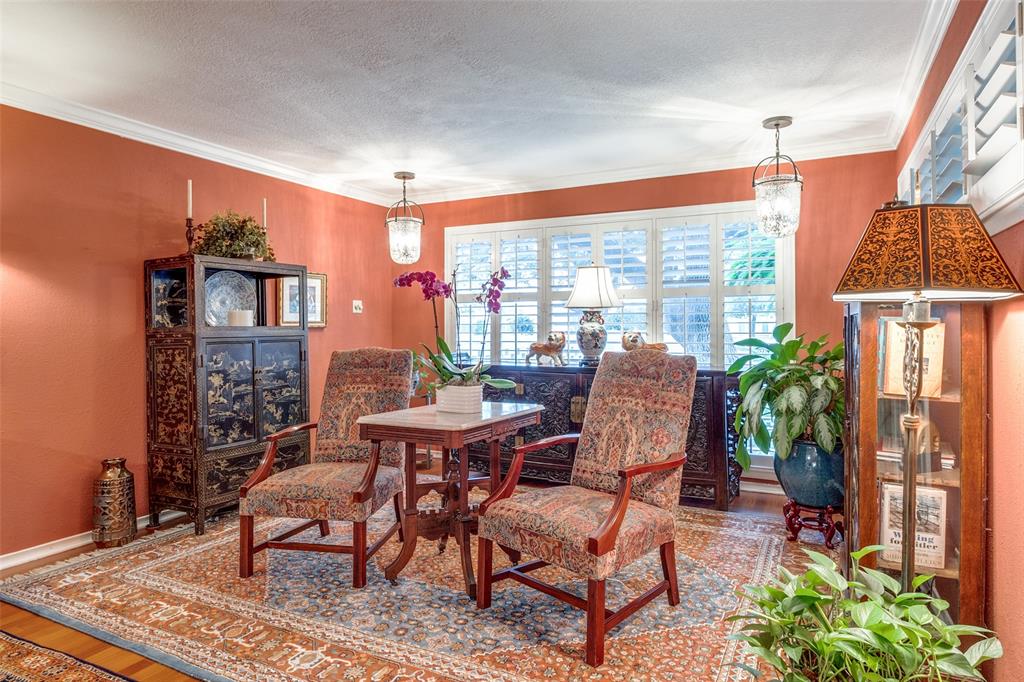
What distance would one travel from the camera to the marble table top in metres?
2.69

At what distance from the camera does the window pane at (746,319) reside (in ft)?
14.6

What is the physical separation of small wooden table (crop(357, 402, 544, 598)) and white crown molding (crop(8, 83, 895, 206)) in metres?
2.44

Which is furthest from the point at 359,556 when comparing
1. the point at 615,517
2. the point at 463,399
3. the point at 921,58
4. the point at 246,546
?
the point at 921,58

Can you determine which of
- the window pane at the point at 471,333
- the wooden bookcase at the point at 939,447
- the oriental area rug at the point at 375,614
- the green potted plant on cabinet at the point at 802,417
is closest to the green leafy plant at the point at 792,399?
the green potted plant on cabinet at the point at 802,417

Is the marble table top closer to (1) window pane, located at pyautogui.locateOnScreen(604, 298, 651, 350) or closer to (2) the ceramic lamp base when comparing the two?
(2) the ceramic lamp base

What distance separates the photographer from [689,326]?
15.4 ft

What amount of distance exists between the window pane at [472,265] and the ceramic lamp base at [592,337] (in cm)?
126

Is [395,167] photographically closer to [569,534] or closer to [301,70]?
[301,70]

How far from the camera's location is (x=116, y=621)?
2.56m

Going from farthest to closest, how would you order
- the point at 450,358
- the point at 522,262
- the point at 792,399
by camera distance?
1. the point at 522,262
2. the point at 792,399
3. the point at 450,358

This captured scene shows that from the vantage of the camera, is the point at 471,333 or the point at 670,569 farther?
the point at 471,333

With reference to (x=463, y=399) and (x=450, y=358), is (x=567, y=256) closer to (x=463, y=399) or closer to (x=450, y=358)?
(x=450, y=358)

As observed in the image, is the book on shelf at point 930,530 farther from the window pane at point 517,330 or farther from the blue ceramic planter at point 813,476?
the window pane at point 517,330

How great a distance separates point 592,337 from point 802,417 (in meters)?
1.58
